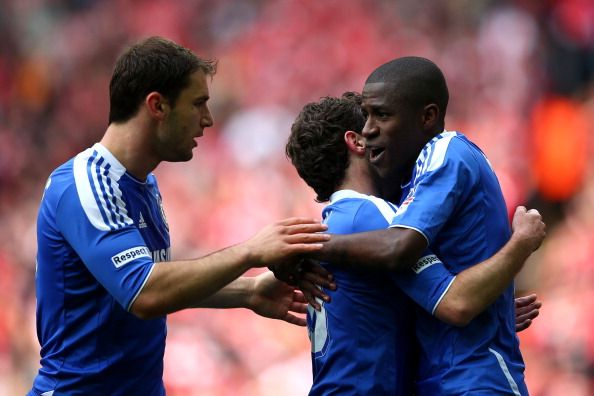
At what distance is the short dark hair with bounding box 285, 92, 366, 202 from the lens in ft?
13.0

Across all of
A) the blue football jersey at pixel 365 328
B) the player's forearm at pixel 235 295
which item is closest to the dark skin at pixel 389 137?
the blue football jersey at pixel 365 328

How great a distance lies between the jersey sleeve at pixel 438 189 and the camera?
3510mm

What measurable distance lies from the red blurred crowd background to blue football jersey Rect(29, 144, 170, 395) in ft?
16.6

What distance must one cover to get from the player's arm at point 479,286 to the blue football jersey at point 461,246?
3.7 inches

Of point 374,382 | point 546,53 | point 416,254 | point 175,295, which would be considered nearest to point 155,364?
point 175,295

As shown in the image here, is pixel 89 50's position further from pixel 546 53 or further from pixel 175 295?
pixel 175 295

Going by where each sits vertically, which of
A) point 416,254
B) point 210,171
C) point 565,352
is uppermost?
point 210,171

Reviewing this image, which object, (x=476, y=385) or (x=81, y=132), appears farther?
(x=81, y=132)

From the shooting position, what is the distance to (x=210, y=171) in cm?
974

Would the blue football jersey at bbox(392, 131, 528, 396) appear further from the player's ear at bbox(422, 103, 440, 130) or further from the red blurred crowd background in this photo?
the red blurred crowd background

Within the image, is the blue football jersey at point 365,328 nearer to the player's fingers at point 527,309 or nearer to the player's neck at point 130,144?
the player's fingers at point 527,309

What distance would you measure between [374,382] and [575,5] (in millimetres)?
6424

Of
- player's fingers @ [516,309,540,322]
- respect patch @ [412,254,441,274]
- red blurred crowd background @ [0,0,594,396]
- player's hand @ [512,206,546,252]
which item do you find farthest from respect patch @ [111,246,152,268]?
red blurred crowd background @ [0,0,594,396]

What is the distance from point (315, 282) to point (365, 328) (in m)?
0.27
